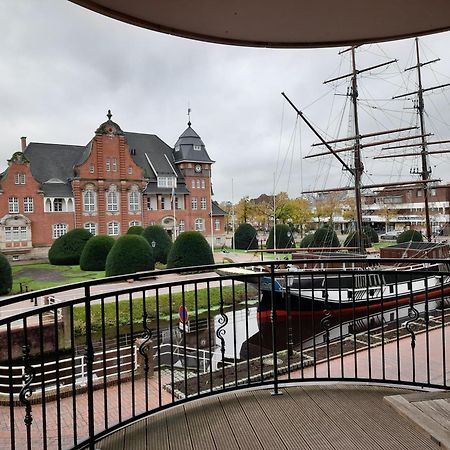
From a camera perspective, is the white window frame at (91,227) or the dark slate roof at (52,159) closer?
the dark slate roof at (52,159)

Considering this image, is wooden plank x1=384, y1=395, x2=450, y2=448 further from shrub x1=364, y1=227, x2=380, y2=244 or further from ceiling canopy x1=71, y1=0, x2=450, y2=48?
shrub x1=364, y1=227, x2=380, y2=244

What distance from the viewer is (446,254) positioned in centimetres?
2081

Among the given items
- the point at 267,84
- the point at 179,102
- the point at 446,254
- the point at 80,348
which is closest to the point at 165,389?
the point at 80,348

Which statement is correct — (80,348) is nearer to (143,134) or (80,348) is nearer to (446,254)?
(446,254)

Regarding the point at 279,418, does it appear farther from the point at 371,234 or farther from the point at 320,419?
the point at 371,234

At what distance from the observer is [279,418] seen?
2369mm

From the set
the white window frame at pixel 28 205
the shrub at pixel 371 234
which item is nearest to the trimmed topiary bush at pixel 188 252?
the white window frame at pixel 28 205

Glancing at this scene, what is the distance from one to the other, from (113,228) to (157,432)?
3230 cm

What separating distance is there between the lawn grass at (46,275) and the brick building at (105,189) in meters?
3.88

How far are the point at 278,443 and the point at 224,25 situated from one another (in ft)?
6.77

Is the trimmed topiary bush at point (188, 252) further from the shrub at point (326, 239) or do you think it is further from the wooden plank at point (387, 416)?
the wooden plank at point (387, 416)

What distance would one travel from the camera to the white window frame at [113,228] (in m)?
33.1

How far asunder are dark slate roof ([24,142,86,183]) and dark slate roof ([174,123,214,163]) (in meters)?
8.41

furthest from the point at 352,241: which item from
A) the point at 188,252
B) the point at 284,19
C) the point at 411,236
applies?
the point at 284,19
